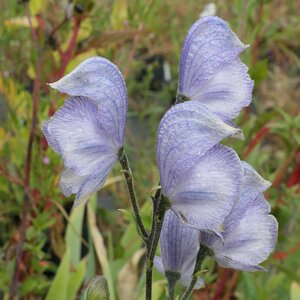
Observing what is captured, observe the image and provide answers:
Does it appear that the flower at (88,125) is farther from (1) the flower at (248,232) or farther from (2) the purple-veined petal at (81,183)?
(1) the flower at (248,232)

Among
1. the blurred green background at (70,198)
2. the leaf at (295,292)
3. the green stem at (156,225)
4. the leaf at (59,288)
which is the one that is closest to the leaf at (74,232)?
the blurred green background at (70,198)

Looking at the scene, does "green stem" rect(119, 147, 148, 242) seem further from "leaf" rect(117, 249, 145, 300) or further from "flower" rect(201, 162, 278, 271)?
"leaf" rect(117, 249, 145, 300)

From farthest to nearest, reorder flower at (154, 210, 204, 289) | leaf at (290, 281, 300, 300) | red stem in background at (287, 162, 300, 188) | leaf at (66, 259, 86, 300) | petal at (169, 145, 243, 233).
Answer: red stem in background at (287, 162, 300, 188) → leaf at (66, 259, 86, 300) → leaf at (290, 281, 300, 300) → flower at (154, 210, 204, 289) → petal at (169, 145, 243, 233)

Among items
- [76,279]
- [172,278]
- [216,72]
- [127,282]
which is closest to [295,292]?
[127,282]

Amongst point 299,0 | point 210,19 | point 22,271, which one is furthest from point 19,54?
point 299,0

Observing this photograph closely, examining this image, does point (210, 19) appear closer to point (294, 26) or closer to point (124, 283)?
point (124, 283)

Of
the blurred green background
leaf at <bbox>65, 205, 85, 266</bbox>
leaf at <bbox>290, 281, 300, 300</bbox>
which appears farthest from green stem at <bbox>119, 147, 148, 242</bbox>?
leaf at <bbox>65, 205, 85, 266</bbox>
